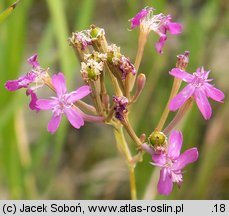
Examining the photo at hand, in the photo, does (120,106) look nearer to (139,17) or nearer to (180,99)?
(180,99)

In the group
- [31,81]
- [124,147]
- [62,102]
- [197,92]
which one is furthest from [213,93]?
[31,81]

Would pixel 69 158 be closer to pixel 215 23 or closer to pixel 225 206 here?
pixel 215 23

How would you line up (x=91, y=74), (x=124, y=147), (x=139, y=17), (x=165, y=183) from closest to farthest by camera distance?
(x=165, y=183), (x=91, y=74), (x=124, y=147), (x=139, y=17)

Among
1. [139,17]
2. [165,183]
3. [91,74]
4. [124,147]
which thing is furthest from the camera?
[139,17]

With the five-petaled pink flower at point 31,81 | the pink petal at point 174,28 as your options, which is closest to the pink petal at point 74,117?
the five-petaled pink flower at point 31,81

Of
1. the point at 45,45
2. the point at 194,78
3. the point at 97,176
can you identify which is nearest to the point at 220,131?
the point at 97,176

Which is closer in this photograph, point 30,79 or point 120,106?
point 120,106

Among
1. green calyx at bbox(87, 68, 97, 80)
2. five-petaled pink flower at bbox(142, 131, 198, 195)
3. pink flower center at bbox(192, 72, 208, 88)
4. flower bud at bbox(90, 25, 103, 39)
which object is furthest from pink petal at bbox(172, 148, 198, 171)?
flower bud at bbox(90, 25, 103, 39)
